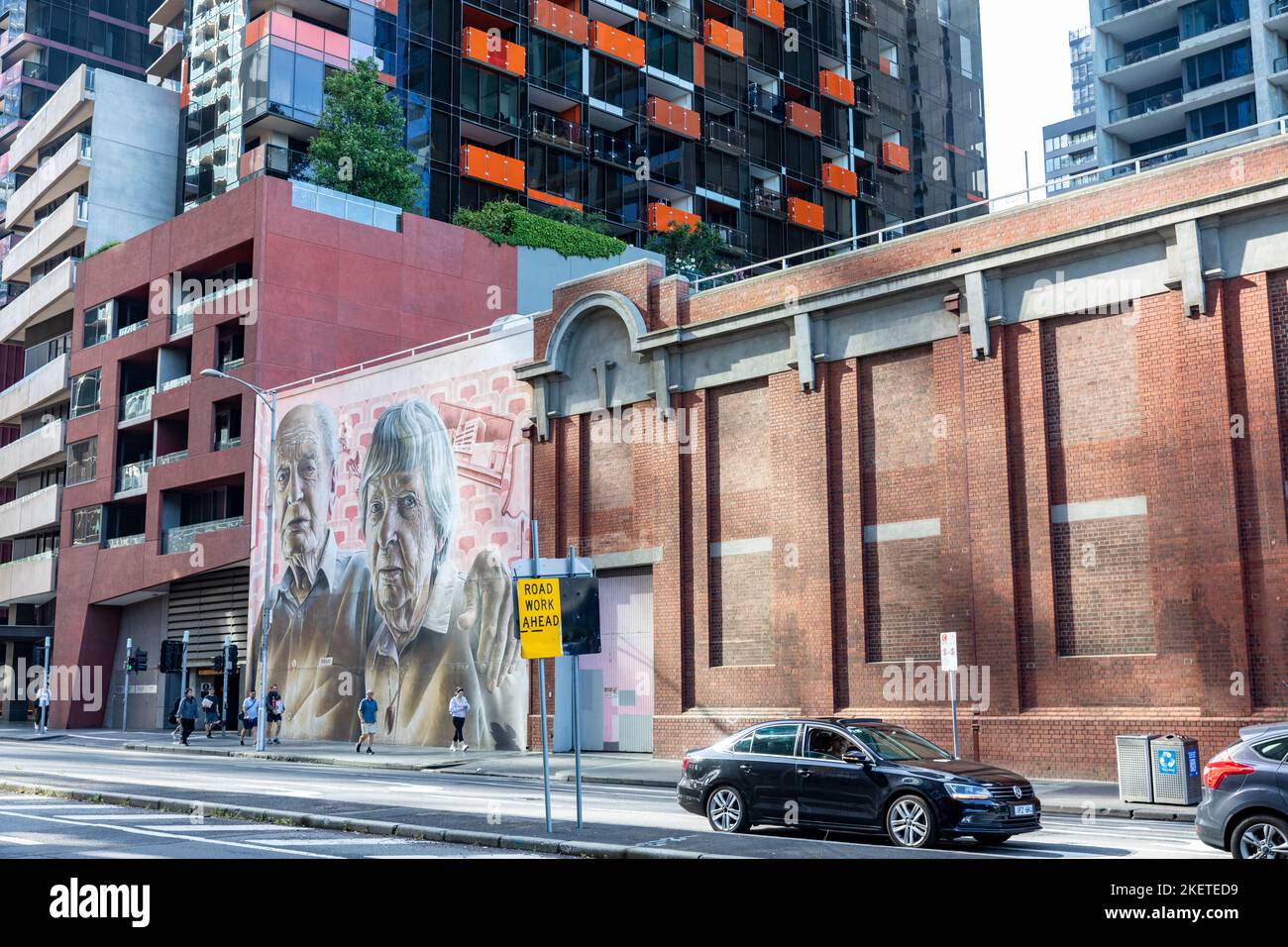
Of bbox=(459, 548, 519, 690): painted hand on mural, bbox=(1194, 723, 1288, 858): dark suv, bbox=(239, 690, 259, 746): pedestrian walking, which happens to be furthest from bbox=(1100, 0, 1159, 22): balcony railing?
bbox=(1194, 723, 1288, 858): dark suv

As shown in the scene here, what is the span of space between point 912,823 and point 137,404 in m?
45.9

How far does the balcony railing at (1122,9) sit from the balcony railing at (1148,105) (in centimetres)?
479

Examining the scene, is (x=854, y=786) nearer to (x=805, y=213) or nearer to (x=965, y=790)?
(x=965, y=790)

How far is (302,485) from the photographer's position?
43.7 m

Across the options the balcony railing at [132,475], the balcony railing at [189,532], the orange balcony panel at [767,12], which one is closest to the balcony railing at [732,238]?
the orange balcony panel at [767,12]

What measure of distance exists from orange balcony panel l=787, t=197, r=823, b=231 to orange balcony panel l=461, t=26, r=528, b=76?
1663 centimetres

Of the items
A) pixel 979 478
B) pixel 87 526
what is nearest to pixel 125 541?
pixel 87 526

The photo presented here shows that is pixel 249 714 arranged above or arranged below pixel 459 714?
below

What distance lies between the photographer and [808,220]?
68.4m

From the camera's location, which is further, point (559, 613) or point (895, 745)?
point (895, 745)

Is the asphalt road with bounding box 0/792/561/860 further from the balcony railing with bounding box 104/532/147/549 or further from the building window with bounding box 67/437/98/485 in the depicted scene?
the building window with bounding box 67/437/98/485

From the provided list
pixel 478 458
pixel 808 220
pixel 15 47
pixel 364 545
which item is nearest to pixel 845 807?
pixel 478 458

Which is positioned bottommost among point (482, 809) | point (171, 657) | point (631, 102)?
point (482, 809)
